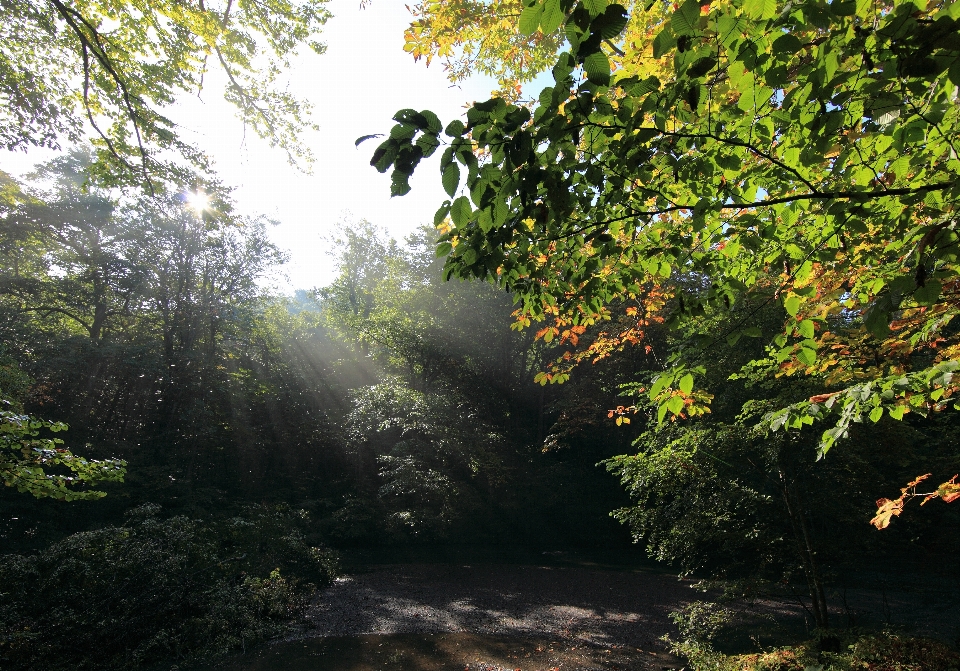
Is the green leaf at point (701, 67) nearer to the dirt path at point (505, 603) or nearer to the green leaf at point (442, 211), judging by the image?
the green leaf at point (442, 211)

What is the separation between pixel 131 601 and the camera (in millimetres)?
5262

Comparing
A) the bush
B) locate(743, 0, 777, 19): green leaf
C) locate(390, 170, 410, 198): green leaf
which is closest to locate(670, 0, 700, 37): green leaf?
locate(743, 0, 777, 19): green leaf

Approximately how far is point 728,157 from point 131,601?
272 inches

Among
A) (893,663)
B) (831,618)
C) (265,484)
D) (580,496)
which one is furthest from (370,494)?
(893,663)

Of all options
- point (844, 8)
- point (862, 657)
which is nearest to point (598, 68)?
point (844, 8)

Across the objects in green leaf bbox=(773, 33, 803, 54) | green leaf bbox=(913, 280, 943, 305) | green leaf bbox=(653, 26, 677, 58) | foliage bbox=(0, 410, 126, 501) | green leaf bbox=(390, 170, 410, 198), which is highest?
green leaf bbox=(653, 26, 677, 58)

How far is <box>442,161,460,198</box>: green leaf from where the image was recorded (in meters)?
1.32

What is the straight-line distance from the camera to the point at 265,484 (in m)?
15.0

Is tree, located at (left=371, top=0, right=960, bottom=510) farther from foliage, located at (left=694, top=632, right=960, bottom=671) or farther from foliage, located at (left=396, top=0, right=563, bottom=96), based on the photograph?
foliage, located at (left=694, top=632, right=960, bottom=671)

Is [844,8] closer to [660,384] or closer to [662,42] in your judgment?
[662,42]

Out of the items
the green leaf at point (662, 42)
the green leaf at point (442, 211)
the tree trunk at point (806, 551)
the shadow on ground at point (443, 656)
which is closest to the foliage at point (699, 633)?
the shadow on ground at point (443, 656)

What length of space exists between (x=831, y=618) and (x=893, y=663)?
3.57m

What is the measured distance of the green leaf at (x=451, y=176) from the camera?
4.34ft

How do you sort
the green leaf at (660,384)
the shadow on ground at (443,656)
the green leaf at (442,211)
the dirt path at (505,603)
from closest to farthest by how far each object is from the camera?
the green leaf at (442,211) → the green leaf at (660,384) → the shadow on ground at (443,656) → the dirt path at (505,603)
